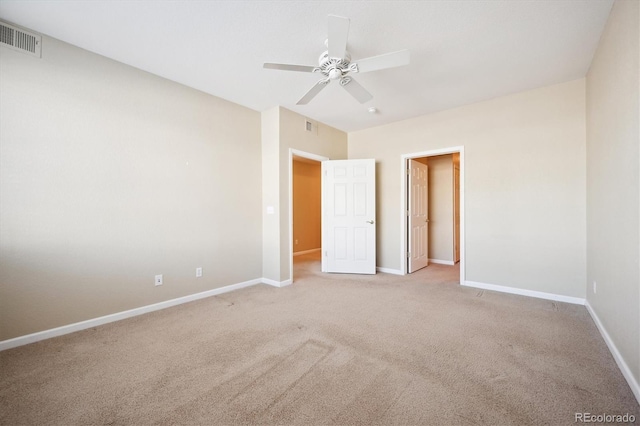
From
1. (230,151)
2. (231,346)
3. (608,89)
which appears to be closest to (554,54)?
(608,89)

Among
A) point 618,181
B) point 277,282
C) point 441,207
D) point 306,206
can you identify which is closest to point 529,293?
point 618,181

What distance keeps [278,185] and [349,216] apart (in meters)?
1.54

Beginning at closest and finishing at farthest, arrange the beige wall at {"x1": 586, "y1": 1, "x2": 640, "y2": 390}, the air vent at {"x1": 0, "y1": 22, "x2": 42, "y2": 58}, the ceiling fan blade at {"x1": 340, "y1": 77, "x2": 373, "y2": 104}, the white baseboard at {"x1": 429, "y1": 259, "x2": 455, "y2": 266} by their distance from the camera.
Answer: the beige wall at {"x1": 586, "y1": 1, "x2": 640, "y2": 390} → the air vent at {"x1": 0, "y1": 22, "x2": 42, "y2": 58} → the ceiling fan blade at {"x1": 340, "y1": 77, "x2": 373, "y2": 104} → the white baseboard at {"x1": 429, "y1": 259, "x2": 455, "y2": 266}

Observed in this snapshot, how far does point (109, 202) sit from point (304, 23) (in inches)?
104

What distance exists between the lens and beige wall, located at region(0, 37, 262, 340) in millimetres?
2332

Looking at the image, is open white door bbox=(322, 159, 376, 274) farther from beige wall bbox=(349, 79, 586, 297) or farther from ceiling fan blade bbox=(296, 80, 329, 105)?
ceiling fan blade bbox=(296, 80, 329, 105)

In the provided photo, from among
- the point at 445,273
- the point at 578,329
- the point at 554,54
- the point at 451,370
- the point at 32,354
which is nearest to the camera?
the point at 451,370

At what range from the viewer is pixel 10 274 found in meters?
2.29

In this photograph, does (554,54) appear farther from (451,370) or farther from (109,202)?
(109,202)

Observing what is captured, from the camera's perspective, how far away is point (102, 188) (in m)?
2.77

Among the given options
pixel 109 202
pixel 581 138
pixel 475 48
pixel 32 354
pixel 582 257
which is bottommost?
pixel 32 354

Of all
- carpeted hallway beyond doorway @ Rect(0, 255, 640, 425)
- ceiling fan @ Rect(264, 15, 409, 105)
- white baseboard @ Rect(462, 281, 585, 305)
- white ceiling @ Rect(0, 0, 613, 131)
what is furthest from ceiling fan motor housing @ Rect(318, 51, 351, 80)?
white baseboard @ Rect(462, 281, 585, 305)

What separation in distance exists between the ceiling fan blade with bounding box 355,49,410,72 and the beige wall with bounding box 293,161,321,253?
5.11 m

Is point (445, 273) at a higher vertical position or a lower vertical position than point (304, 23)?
lower
